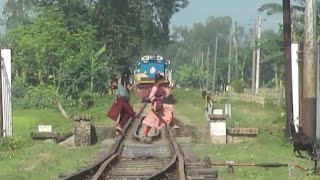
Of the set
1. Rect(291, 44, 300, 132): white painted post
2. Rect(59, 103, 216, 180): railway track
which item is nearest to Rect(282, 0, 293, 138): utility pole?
Rect(291, 44, 300, 132): white painted post

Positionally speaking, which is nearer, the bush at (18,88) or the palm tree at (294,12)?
the palm tree at (294,12)

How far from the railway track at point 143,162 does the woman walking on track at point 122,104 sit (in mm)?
550

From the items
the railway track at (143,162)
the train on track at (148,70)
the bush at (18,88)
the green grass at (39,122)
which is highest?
the train on track at (148,70)

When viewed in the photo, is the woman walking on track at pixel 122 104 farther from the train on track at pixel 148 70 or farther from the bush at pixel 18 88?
the bush at pixel 18 88

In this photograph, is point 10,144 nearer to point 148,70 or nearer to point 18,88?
point 148,70


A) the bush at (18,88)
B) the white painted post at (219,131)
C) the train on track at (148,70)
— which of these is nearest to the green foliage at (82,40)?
the bush at (18,88)

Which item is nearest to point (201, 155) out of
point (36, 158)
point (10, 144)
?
point (36, 158)

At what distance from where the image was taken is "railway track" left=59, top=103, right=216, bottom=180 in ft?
34.3

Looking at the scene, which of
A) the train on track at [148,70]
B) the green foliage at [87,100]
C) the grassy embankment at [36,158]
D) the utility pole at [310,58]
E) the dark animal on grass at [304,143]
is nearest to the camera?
the grassy embankment at [36,158]

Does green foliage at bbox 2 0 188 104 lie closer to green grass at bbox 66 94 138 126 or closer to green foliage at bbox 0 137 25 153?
green grass at bbox 66 94 138 126

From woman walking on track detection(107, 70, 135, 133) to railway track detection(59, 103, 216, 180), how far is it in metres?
0.55

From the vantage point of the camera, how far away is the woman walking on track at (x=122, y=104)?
58.2 feet

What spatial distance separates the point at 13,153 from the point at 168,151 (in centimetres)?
410

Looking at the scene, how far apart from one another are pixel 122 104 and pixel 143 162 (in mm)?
5714
